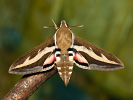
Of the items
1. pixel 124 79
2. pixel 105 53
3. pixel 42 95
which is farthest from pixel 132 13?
pixel 42 95

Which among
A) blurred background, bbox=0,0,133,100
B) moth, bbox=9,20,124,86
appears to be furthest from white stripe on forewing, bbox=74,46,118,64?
blurred background, bbox=0,0,133,100

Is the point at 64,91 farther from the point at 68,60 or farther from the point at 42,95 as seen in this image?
the point at 68,60

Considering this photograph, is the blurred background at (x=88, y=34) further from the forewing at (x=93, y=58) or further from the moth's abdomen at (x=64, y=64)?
the moth's abdomen at (x=64, y=64)

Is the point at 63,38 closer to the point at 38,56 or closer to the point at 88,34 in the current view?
the point at 38,56

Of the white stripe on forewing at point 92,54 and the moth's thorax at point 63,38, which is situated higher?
the moth's thorax at point 63,38

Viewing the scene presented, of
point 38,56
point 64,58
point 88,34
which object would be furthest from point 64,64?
point 88,34

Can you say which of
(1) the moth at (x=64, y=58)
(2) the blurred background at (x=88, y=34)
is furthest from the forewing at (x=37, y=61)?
(2) the blurred background at (x=88, y=34)

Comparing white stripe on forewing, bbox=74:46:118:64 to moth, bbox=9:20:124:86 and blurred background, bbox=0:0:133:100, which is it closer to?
moth, bbox=9:20:124:86
